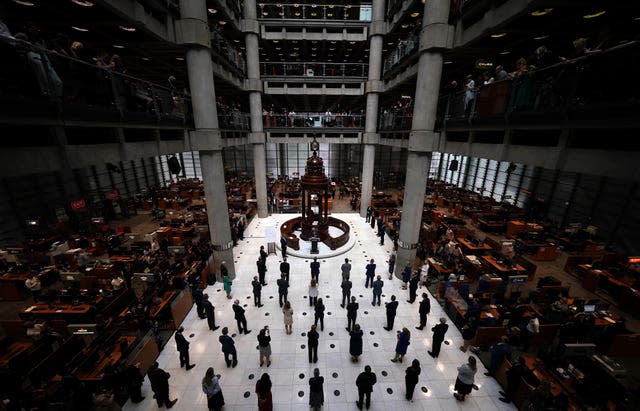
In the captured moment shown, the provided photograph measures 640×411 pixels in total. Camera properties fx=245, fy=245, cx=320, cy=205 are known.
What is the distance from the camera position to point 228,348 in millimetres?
6770

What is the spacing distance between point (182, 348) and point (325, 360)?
399 centimetres

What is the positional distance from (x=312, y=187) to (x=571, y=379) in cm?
1127

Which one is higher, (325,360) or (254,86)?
(254,86)

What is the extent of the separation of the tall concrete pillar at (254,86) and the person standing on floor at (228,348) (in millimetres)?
12979

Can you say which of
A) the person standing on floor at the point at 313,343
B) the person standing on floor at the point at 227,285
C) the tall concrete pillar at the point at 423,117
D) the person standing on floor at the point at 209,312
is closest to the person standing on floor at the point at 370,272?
the tall concrete pillar at the point at 423,117

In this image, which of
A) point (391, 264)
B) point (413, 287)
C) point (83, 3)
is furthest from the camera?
point (391, 264)

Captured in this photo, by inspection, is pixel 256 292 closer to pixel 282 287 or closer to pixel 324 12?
pixel 282 287

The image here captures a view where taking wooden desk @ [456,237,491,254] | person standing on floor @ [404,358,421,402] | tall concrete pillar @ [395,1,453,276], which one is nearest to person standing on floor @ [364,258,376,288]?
tall concrete pillar @ [395,1,453,276]

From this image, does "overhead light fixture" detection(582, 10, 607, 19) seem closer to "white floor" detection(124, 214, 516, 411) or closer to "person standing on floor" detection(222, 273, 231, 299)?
"white floor" detection(124, 214, 516, 411)

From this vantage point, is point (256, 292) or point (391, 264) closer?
point (256, 292)

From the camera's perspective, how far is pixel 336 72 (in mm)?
17984

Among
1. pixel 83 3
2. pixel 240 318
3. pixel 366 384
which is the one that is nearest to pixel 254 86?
pixel 83 3

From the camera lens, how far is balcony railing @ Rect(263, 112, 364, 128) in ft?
58.3

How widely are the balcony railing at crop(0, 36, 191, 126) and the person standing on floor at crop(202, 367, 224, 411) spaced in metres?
5.94
